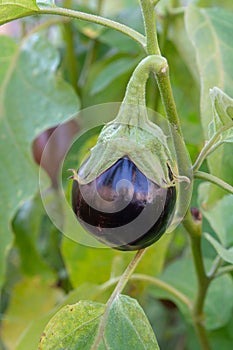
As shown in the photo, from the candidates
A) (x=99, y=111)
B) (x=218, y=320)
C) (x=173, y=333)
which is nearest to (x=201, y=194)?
(x=99, y=111)

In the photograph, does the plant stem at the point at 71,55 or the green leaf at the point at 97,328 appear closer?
the green leaf at the point at 97,328

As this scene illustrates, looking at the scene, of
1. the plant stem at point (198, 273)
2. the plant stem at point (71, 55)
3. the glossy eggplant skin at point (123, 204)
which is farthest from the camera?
the plant stem at point (71, 55)

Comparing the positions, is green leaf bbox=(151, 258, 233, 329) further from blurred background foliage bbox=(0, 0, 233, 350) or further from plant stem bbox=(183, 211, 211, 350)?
plant stem bbox=(183, 211, 211, 350)

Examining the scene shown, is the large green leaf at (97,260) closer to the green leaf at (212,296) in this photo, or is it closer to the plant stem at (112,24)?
the green leaf at (212,296)

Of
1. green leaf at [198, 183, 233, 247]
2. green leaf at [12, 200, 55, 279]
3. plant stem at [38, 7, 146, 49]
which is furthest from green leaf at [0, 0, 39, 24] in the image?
green leaf at [12, 200, 55, 279]

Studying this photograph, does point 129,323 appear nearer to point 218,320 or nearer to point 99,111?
point 99,111

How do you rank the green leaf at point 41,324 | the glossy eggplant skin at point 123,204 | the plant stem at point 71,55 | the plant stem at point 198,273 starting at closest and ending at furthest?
1. the glossy eggplant skin at point 123,204
2. the plant stem at point 198,273
3. the green leaf at point 41,324
4. the plant stem at point 71,55

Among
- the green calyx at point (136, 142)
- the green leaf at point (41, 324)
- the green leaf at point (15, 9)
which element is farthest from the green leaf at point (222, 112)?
the green leaf at point (41, 324)
